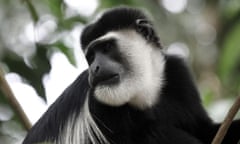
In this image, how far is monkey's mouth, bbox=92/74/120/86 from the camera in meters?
1.98

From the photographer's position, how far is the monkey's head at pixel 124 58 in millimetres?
2014

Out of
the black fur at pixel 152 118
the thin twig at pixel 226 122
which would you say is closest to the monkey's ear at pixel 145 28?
the black fur at pixel 152 118

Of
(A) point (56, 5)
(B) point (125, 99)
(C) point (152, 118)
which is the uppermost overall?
(A) point (56, 5)

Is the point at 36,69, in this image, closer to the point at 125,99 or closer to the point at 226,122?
the point at 125,99

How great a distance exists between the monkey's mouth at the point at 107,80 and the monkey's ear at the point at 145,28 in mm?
326

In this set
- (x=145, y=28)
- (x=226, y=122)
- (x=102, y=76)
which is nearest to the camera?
(x=226, y=122)

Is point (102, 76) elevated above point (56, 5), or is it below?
below

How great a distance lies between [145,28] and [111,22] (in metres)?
0.17

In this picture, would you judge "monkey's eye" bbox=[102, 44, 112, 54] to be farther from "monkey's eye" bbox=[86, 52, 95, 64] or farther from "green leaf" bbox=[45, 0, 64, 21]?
"green leaf" bbox=[45, 0, 64, 21]

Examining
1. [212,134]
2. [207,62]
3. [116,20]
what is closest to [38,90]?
[116,20]

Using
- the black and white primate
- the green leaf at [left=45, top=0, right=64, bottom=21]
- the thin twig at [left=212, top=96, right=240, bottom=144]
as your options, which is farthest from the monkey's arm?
the thin twig at [left=212, top=96, right=240, bottom=144]

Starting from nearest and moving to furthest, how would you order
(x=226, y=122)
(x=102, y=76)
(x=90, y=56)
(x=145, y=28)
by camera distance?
1. (x=226, y=122)
2. (x=102, y=76)
3. (x=90, y=56)
4. (x=145, y=28)

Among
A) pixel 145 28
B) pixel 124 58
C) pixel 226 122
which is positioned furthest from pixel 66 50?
pixel 226 122

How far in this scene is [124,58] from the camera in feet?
7.27
